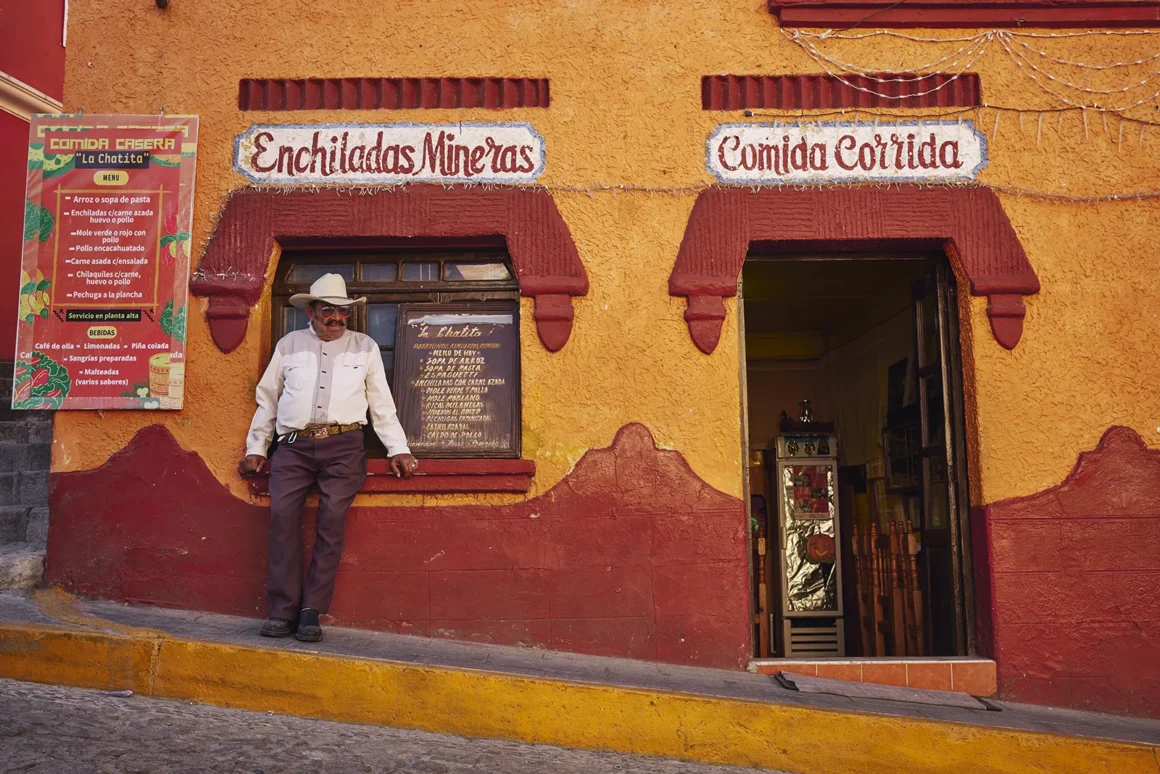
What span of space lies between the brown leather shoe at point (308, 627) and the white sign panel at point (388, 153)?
2590mm

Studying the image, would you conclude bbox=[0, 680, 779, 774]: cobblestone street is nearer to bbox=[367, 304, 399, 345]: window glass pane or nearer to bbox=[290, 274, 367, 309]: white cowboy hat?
bbox=[290, 274, 367, 309]: white cowboy hat

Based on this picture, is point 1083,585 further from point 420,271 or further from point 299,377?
point 299,377

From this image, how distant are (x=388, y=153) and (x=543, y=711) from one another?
3.49m

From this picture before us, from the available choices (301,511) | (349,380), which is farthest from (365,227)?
(301,511)

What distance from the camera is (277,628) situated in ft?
18.3

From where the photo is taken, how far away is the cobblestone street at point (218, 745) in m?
4.00

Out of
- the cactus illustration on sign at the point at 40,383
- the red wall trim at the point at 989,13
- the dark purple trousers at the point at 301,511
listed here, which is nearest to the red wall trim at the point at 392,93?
the red wall trim at the point at 989,13

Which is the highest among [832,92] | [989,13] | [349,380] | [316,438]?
[989,13]

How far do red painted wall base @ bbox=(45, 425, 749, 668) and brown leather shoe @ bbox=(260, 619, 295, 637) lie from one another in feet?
1.48

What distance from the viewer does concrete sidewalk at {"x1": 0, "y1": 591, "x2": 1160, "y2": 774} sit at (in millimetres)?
4754

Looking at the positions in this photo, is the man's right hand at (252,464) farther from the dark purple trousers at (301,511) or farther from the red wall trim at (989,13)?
the red wall trim at (989,13)

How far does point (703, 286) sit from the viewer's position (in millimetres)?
6223

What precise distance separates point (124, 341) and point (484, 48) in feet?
9.29

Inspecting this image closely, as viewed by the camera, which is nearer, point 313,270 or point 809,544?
point 313,270
